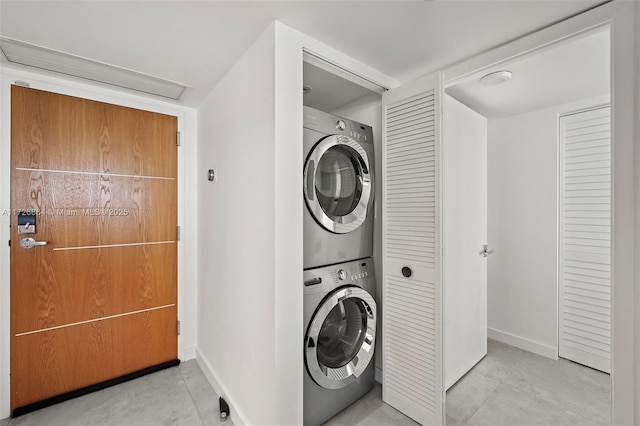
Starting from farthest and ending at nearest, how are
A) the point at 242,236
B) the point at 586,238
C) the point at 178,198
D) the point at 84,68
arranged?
the point at 178,198
the point at 586,238
the point at 84,68
the point at 242,236

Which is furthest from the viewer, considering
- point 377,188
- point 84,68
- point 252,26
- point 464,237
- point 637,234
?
point 464,237

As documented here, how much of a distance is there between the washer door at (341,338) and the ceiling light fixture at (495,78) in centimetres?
169

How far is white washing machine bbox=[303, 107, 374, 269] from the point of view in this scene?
5.27 ft

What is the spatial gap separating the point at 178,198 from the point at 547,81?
3.06 m

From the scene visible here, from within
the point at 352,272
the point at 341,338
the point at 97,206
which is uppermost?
the point at 97,206

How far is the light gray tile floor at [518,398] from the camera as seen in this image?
1769 mm

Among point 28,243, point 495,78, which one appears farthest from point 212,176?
point 495,78

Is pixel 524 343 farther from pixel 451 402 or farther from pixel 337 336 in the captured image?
pixel 337 336

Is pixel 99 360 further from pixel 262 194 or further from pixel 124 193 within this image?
pixel 262 194

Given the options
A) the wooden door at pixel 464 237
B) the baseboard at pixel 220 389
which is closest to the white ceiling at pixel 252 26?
the wooden door at pixel 464 237

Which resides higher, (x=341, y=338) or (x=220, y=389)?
(x=341, y=338)

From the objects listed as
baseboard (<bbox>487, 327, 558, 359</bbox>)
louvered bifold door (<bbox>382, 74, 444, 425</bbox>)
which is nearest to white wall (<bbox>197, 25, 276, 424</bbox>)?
louvered bifold door (<bbox>382, 74, 444, 425</bbox>)

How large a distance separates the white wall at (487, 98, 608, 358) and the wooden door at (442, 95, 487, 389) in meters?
0.45

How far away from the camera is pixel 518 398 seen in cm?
197
